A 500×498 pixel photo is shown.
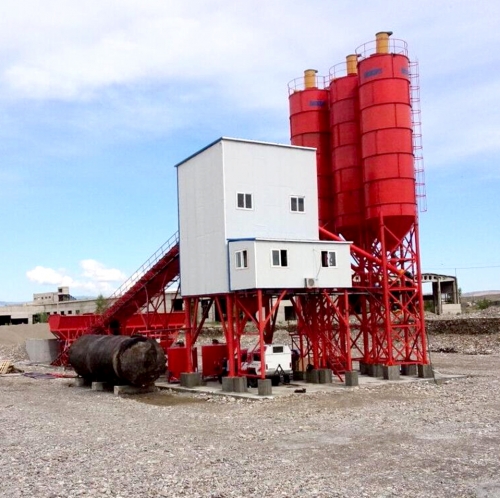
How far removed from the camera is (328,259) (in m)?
30.3

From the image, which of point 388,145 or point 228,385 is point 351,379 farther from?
point 388,145

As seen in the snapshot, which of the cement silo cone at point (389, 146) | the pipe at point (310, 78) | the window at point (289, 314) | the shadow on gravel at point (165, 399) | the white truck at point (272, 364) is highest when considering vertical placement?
→ the pipe at point (310, 78)

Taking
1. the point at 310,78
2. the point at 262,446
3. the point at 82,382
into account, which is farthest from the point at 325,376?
the point at 310,78

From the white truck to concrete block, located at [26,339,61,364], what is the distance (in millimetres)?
25806

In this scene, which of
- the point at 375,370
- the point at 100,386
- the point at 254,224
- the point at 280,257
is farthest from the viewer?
the point at 375,370

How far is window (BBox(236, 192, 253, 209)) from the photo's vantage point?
29797mm

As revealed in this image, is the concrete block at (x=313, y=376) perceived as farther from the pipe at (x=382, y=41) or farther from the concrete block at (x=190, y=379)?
the pipe at (x=382, y=41)

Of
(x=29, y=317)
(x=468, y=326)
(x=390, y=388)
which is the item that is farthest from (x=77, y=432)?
(x=29, y=317)

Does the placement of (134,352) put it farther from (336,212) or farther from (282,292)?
(336,212)

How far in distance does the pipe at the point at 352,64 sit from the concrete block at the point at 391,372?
53.0ft

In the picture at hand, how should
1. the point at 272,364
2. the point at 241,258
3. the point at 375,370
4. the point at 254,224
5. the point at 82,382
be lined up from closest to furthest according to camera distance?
the point at 241,258
the point at 254,224
the point at 272,364
the point at 375,370
the point at 82,382

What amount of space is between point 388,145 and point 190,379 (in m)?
14.8

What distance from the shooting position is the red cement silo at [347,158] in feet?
115

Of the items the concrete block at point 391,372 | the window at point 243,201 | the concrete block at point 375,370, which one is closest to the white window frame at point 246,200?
the window at point 243,201
